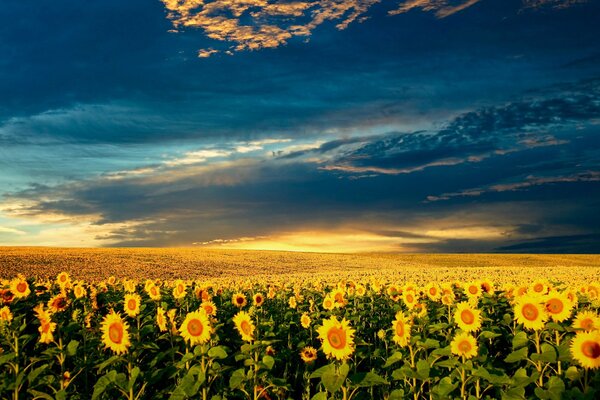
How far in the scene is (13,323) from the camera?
28.6ft

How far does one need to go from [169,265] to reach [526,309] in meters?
56.7

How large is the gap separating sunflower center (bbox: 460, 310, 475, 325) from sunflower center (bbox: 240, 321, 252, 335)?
11.6ft

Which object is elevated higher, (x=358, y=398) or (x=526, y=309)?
(x=526, y=309)

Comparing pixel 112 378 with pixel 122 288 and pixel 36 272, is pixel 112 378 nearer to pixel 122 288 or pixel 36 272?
pixel 122 288

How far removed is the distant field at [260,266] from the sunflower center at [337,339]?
27315mm

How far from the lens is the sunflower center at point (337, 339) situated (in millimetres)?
6488

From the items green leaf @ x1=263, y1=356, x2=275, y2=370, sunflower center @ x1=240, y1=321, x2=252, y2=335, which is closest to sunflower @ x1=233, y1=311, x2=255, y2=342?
sunflower center @ x1=240, y1=321, x2=252, y2=335

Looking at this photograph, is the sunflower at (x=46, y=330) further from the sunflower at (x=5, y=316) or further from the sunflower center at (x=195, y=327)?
the sunflower center at (x=195, y=327)

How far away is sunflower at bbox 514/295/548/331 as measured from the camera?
7.68 m

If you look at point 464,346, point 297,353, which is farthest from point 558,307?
point 297,353

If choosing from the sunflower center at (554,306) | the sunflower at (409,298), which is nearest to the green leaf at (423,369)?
the sunflower center at (554,306)

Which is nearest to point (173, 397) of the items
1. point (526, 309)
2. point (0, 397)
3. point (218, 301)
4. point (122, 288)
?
point (0, 397)

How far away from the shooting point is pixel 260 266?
68188mm

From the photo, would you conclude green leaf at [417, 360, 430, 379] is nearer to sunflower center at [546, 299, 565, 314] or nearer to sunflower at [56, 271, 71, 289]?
sunflower center at [546, 299, 565, 314]
